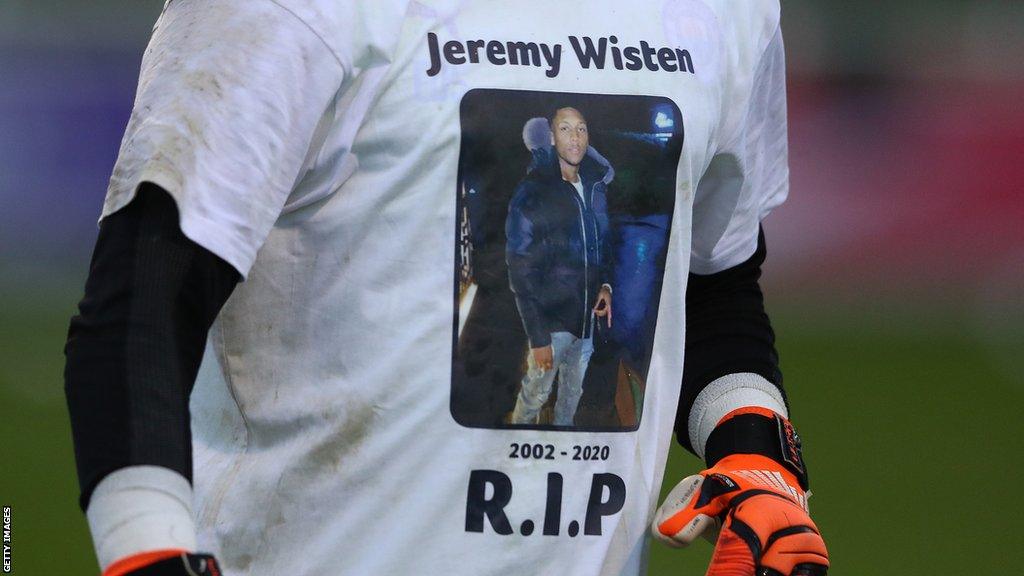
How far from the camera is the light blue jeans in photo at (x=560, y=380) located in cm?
155

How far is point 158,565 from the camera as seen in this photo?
1.18 meters

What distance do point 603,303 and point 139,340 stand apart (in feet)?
1.79

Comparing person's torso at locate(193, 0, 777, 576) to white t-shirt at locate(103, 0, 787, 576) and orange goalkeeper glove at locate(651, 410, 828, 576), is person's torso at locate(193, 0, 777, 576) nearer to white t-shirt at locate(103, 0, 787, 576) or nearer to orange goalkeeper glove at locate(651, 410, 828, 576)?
white t-shirt at locate(103, 0, 787, 576)

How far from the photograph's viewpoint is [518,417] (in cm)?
155

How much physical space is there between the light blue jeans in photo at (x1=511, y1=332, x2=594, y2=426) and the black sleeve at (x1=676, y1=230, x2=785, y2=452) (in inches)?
15.9

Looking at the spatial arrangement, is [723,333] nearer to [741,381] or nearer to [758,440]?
[741,381]

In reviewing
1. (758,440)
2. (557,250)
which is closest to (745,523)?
(758,440)

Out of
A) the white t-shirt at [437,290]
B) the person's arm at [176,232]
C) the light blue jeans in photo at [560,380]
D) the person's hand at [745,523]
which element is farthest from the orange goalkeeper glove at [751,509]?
the person's arm at [176,232]

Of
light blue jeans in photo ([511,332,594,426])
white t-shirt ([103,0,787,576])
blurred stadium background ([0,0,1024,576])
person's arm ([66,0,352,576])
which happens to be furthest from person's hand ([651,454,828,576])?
blurred stadium background ([0,0,1024,576])

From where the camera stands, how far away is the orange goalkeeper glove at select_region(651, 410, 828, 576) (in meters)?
1.67

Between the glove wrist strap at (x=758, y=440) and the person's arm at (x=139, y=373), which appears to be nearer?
the person's arm at (x=139, y=373)

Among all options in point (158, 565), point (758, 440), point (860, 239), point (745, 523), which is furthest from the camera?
point (860, 239)

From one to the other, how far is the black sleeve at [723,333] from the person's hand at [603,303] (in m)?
0.39

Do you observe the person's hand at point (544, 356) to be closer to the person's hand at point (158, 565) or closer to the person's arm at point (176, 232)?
the person's arm at point (176, 232)
